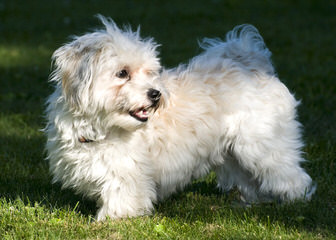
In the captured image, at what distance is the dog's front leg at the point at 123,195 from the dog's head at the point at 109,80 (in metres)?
0.37

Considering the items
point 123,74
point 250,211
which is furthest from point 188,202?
point 123,74

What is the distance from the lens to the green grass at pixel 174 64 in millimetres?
3707

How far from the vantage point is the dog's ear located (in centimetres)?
362

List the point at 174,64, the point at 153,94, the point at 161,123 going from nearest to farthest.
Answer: the point at 153,94
the point at 161,123
the point at 174,64

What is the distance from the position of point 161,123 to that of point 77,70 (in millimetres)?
746

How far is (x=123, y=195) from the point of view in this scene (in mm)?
3748

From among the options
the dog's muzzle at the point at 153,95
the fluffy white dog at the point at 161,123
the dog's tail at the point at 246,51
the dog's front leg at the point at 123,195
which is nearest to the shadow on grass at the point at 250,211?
the fluffy white dog at the point at 161,123

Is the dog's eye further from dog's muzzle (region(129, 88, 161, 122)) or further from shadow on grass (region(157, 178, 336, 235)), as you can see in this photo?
shadow on grass (region(157, 178, 336, 235))

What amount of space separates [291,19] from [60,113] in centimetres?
946

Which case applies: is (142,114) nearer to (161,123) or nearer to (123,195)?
(161,123)

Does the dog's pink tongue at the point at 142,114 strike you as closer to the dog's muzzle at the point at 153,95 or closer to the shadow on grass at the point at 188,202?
the dog's muzzle at the point at 153,95

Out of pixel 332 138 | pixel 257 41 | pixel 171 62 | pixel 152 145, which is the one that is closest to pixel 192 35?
pixel 171 62

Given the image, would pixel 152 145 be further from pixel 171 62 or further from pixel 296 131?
pixel 171 62

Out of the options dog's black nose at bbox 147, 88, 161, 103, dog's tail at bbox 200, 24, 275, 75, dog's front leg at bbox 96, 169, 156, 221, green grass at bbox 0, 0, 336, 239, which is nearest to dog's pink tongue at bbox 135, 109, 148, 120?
dog's black nose at bbox 147, 88, 161, 103
